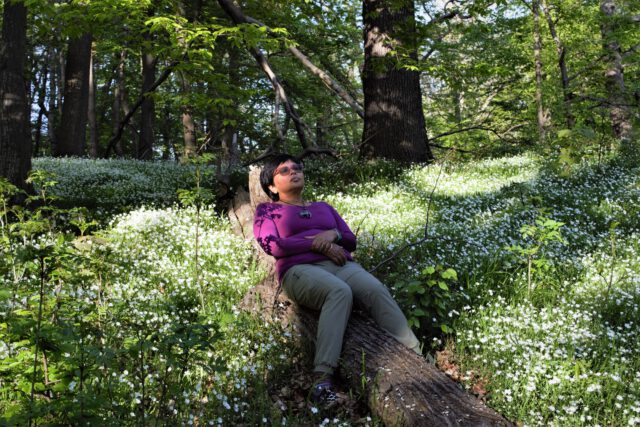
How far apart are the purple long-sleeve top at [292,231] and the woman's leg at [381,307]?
18.6 inches

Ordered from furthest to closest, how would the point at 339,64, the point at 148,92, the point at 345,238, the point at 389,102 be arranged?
the point at 339,64, the point at 389,102, the point at 148,92, the point at 345,238

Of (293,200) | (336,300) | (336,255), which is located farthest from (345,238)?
(336,300)

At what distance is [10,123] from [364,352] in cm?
794

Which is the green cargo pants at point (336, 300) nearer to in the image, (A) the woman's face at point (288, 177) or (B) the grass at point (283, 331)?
(B) the grass at point (283, 331)

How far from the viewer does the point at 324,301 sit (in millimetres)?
4195

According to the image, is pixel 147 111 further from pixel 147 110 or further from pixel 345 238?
pixel 345 238

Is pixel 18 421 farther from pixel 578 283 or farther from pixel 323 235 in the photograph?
pixel 578 283

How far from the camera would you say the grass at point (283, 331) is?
2.95 metres

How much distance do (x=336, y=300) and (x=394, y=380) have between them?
2.77 feet

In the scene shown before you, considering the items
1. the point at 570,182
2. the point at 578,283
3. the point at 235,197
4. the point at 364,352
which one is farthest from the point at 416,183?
the point at 364,352

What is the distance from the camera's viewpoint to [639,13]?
1781cm

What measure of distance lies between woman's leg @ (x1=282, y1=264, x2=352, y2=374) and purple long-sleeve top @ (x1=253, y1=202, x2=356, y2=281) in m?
0.17

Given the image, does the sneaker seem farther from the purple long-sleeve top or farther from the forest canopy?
the forest canopy

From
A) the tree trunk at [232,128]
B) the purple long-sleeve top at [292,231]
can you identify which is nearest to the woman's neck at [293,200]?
the purple long-sleeve top at [292,231]
